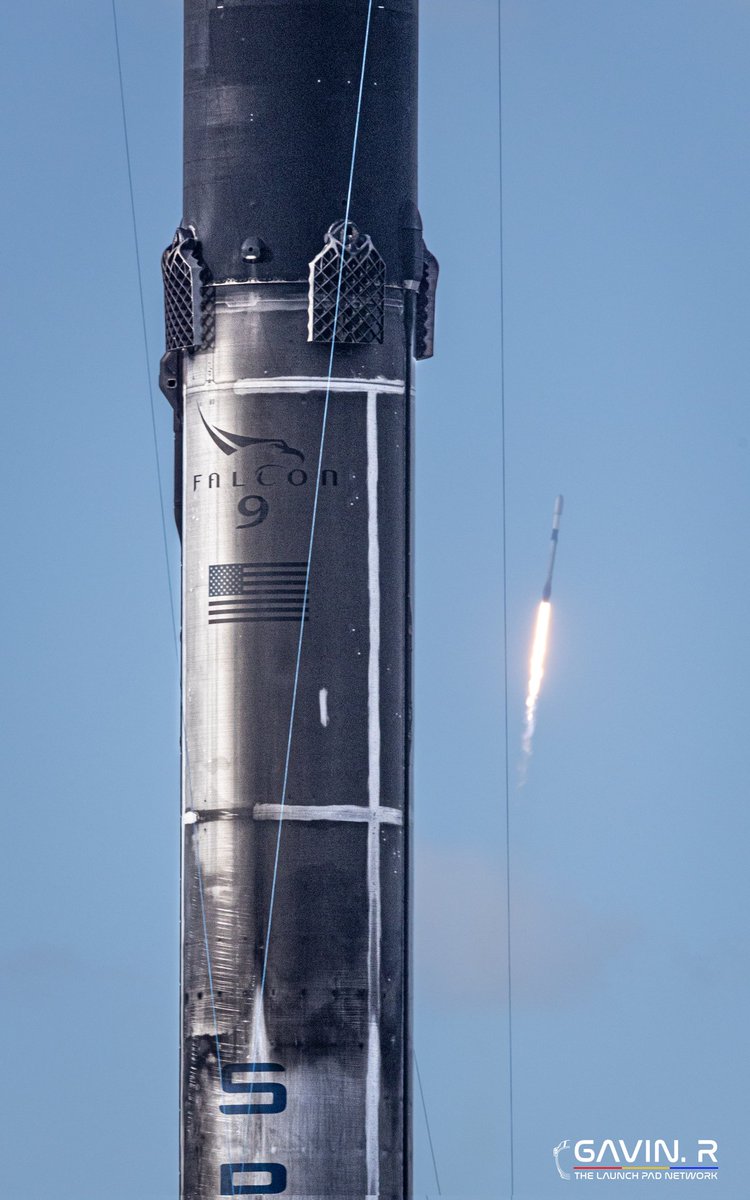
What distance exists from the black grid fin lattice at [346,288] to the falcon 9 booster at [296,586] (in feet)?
0.10

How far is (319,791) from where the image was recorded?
31.8m

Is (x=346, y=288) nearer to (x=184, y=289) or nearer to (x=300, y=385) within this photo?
(x=300, y=385)

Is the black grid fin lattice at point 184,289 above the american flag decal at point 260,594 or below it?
above

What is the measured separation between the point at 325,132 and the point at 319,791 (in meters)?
6.81

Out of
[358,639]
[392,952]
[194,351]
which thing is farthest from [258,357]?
[392,952]

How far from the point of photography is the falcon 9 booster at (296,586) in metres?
31.5

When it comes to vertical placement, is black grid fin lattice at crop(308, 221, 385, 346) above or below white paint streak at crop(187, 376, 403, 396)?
above

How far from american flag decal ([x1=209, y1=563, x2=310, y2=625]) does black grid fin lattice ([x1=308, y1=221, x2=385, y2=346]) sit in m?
2.45

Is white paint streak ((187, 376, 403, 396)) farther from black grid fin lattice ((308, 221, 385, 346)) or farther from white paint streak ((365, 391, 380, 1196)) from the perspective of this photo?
black grid fin lattice ((308, 221, 385, 346))

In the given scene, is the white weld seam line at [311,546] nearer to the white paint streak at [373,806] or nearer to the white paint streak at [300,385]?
the white paint streak at [300,385]

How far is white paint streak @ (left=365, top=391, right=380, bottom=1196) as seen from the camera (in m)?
31.6

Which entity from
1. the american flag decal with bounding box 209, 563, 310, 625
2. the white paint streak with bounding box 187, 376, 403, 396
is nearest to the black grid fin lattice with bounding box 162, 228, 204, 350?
the white paint streak with bounding box 187, 376, 403, 396

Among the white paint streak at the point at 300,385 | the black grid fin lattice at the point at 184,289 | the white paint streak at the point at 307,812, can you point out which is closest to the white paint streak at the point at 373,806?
the white paint streak at the point at 300,385

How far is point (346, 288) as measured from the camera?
3250cm
